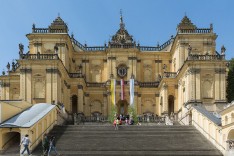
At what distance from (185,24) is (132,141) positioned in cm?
2848

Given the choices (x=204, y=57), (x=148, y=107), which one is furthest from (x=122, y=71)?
(x=204, y=57)

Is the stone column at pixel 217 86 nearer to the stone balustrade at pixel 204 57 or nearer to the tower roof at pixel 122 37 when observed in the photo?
the stone balustrade at pixel 204 57

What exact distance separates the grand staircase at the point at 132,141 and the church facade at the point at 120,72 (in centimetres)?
1195

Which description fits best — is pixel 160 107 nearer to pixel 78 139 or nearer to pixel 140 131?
pixel 140 131

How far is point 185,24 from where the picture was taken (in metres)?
58.9

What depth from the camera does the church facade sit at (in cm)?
4984

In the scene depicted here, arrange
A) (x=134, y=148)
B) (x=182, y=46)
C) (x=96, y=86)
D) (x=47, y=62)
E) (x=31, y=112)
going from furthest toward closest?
1. (x=96, y=86)
2. (x=182, y=46)
3. (x=47, y=62)
4. (x=31, y=112)
5. (x=134, y=148)

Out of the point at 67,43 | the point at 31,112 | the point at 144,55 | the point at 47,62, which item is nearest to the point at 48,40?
the point at 67,43

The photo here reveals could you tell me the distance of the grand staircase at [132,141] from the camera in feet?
103

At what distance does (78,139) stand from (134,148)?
522 centimetres

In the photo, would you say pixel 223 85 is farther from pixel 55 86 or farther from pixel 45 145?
pixel 45 145

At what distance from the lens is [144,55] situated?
6341cm

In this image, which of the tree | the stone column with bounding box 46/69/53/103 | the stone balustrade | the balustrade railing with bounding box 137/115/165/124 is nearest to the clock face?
the balustrade railing with bounding box 137/115/165/124

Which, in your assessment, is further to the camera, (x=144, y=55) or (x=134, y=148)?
(x=144, y=55)
